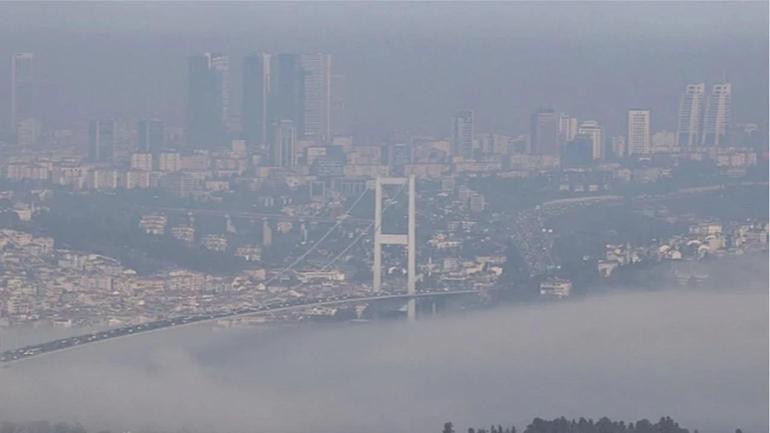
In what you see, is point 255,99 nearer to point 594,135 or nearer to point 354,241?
point 354,241

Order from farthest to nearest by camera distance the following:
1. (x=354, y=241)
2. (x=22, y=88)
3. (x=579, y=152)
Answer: (x=579, y=152) → (x=22, y=88) → (x=354, y=241)

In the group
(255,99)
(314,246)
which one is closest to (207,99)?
(255,99)

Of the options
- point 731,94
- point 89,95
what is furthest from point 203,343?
point 731,94

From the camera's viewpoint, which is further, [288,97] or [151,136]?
[151,136]

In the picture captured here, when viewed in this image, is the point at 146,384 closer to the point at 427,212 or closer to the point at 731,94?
the point at 427,212

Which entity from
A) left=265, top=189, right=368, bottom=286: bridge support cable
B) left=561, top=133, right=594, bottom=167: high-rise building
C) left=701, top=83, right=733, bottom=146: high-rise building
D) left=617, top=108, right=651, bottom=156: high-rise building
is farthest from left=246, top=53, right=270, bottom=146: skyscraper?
left=701, top=83, right=733, bottom=146: high-rise building

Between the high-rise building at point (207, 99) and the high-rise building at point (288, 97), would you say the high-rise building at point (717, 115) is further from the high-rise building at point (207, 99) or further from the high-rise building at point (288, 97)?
the high-rise building at point (207, 99)

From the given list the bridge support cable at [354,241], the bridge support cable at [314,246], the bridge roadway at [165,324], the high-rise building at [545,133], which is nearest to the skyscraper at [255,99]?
the bridge support cable at [314,246]
